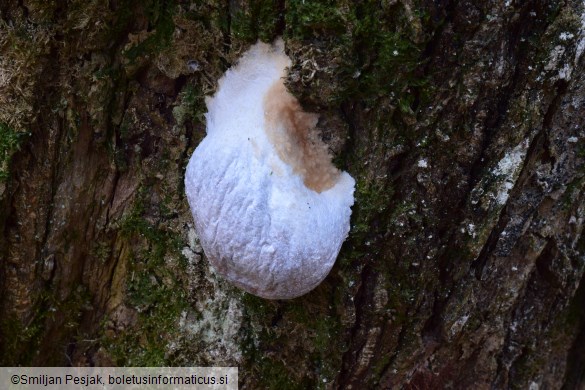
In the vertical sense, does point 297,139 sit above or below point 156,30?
below

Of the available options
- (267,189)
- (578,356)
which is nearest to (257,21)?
(267,189)

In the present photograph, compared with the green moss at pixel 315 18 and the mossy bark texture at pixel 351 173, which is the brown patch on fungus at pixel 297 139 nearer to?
the mossy bark texture at pixel 351 173

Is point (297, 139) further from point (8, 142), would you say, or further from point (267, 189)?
point (8, 142)

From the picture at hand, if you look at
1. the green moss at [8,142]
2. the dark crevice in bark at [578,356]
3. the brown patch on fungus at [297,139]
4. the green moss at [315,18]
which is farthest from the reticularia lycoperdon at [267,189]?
the dark crevice in bark at [578,356]

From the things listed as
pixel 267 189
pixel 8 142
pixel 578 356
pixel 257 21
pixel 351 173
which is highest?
pixel 257 21

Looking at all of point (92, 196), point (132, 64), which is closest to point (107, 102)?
point (132, 64)
